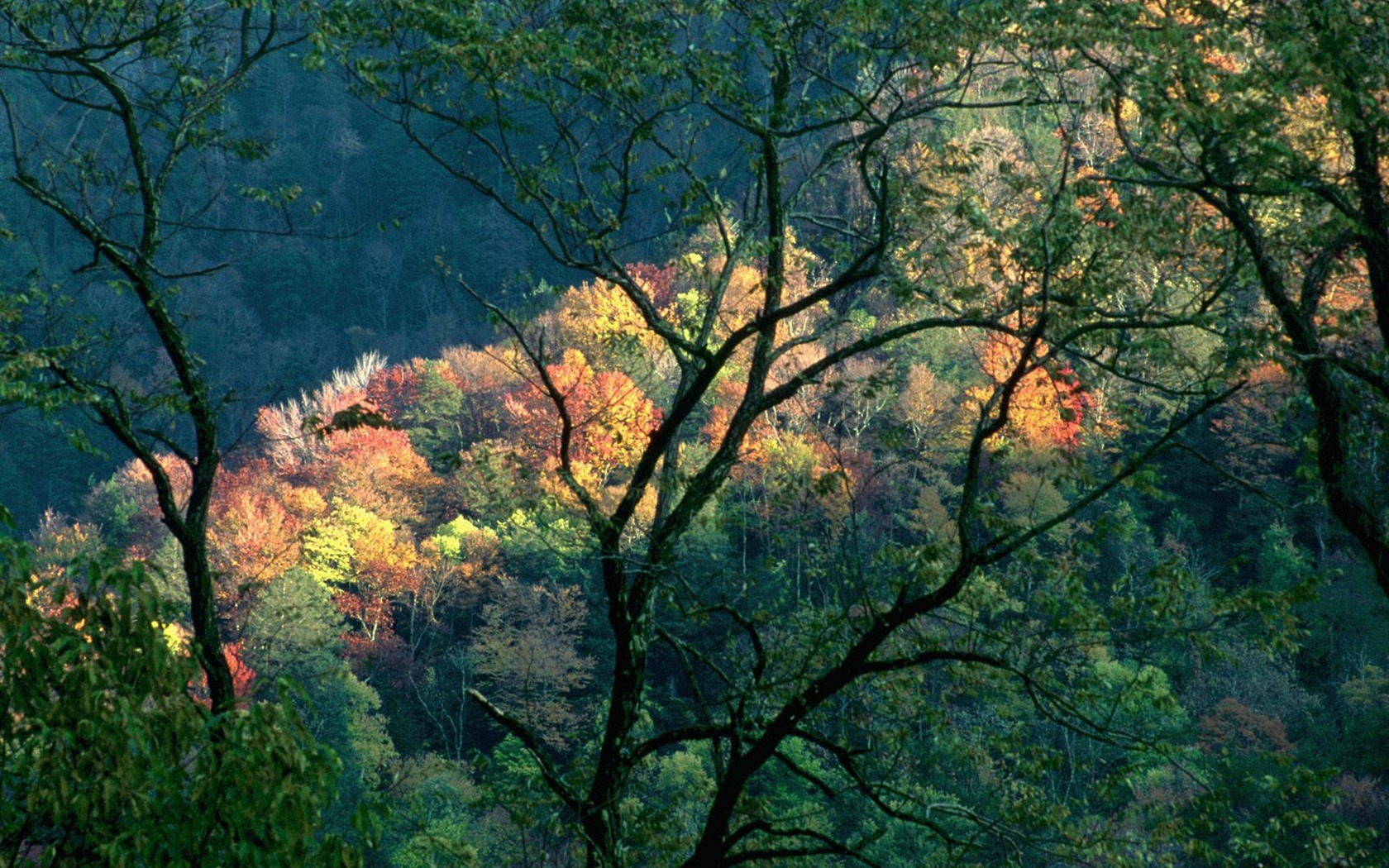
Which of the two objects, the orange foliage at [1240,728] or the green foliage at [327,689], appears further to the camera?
the green foliage at [327,689]

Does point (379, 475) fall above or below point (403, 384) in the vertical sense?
below

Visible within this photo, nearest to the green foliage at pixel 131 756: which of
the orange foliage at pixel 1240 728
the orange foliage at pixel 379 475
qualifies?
the orange foliage at pixel 1240 728

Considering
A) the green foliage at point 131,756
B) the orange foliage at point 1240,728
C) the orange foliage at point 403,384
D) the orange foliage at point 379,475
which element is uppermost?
the orange foliage at point 403,384

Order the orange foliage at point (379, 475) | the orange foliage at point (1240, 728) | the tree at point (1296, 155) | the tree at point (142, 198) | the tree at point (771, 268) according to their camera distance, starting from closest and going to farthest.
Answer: the tree at point (1296, 155), the tree at point (771, 268), the tree at point (142, 198), the orange foliage at point (1240, 728), the orange foliage at point (379, 475)

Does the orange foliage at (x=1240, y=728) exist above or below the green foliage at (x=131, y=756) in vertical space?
above

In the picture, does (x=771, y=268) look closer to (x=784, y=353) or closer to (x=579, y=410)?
(x=784, y=353)

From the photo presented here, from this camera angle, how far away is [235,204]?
70.1m

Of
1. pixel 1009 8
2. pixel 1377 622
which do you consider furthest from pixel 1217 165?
pixel 1377 622

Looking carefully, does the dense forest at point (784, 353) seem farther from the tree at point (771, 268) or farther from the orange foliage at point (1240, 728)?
the orange foliage at point (1240, 728)

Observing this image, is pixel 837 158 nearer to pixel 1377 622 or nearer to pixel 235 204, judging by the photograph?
pixel 1377 622

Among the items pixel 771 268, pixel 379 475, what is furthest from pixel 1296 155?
pixel 379 475

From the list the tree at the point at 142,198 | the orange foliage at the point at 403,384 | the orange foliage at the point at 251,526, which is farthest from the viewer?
the orange foliage at the point at 403,384

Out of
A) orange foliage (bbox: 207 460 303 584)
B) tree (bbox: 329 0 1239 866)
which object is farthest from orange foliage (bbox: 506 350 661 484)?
tree (bbox: 329 0 1239 866)

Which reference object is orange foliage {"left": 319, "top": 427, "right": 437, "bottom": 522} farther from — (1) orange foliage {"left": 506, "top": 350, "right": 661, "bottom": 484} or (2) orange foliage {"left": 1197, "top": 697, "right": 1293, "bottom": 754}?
(2) orange foliage {"left": 1197, "top": 697, "right": 1293, "bottom": 754}
